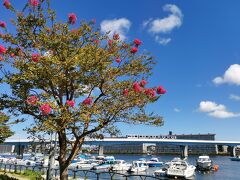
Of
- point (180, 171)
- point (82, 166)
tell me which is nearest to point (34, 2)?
point (180, 171)

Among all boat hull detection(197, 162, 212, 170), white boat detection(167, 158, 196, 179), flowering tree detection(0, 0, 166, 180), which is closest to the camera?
flowering tree detection(0, 0, 166, 180)

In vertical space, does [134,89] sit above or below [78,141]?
above

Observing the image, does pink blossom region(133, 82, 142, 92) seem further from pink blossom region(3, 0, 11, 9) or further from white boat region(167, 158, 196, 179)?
white boat region(167, 158, 196, 179)

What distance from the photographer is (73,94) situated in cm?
1439

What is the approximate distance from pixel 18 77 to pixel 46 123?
7.88ft

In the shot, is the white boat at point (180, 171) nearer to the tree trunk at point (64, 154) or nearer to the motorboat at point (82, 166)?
the motorboat at point (82, 166)

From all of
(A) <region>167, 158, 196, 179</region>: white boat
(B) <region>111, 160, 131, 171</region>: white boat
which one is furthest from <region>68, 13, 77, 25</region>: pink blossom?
(B) <region>111, 160, 131, 171</region>: white boat

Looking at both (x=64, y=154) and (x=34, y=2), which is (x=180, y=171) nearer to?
(x=64, y=154)

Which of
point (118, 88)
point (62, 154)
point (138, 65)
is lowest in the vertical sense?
point (62, 154)

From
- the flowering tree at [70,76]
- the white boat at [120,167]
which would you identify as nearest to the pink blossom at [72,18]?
the flowering tree at [70,76]

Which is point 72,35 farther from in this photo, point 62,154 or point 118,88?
point 62,154

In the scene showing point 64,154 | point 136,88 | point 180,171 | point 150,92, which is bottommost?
point 180,171

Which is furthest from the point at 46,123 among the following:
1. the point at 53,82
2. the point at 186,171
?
the point at 186,171

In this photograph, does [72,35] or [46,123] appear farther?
[72,35]
